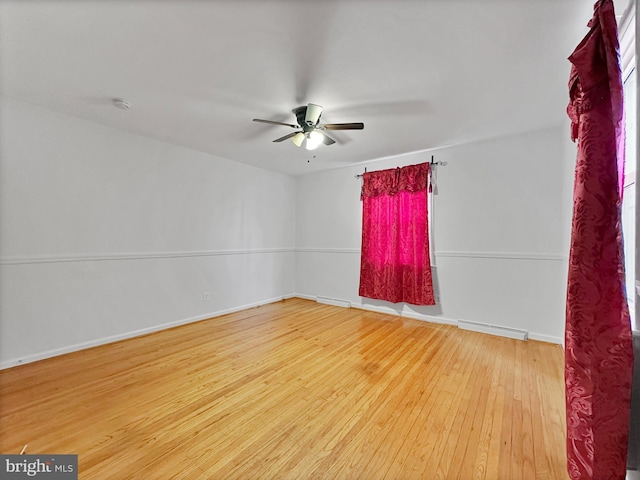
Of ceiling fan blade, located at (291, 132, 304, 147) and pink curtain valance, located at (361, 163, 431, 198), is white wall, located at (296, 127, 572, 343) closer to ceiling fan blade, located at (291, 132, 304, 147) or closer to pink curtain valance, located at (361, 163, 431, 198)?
pink curtain valance, located at (361, 163, 431, 198)

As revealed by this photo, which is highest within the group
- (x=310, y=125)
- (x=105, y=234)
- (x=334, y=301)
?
(x=310, y=125)

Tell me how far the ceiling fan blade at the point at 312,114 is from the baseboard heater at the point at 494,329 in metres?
3.11

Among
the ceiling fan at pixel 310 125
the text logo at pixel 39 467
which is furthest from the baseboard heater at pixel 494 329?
the text logo at pixel 39 467

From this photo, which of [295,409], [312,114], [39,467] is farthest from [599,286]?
[39,467]

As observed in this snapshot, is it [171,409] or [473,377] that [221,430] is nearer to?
[171,409]

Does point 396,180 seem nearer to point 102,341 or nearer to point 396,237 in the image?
point 396,237

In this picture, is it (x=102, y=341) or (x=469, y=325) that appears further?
(x=469, y=325)

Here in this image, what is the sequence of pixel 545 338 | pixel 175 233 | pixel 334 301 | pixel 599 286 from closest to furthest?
pixel 599 286
pixel 545 338
pixel 175 233
pixel 334 301

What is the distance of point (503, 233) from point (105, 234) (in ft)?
15.4

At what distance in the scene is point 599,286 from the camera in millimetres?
1071

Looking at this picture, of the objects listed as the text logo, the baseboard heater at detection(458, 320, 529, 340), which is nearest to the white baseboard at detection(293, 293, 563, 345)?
the baseboard heater at detection(458, 320, 529, 340)

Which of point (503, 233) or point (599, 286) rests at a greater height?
point (503, 233)

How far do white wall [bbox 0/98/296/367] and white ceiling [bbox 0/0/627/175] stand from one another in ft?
1.16

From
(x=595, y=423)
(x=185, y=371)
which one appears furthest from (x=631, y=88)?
(x=185, y=371)
